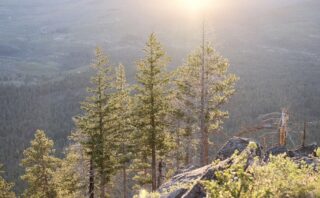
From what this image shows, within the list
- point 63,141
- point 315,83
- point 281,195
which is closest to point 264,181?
point 281,195

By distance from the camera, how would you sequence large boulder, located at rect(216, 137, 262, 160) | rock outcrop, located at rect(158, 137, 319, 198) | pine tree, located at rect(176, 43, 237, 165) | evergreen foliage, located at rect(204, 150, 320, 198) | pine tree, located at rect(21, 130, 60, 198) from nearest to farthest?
evergreen foliage, located at rect(204, 150, 320, 198)
rock outcrop, located at rect(158, 137, 319, 198)
large boulder, located at rect(216, 137, 262, 160)
pine tree, located at rect(176, 43, 237, 165)
pine tree, located at rect(21, 130, 60, 198)

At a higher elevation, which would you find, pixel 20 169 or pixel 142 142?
pixel 142 142

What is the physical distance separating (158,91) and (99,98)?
372 cm

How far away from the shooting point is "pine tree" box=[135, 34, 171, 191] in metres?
24.9

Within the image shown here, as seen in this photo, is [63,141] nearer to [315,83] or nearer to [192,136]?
[192,136]

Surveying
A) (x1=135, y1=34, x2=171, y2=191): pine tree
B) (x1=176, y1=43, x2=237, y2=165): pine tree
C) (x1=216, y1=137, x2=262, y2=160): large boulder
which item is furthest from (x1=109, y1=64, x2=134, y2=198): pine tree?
(x1=216, y1=137, x2=262, y2=160): large boulder

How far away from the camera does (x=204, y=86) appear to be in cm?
2583

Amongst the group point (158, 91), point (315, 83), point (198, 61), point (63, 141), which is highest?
point (198, 61)

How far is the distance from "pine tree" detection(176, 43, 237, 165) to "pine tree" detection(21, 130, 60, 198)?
11492 mm

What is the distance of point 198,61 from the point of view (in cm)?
2600

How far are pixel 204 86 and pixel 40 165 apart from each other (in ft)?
46.4

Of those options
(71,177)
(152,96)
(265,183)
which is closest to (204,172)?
(265,183)

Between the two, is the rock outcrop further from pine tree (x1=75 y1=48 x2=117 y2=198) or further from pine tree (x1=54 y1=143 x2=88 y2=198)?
pine tree (x1=54 y1=143 x2=88 y2=198)

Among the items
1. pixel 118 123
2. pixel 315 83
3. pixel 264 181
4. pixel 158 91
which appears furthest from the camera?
pixel 315 83
